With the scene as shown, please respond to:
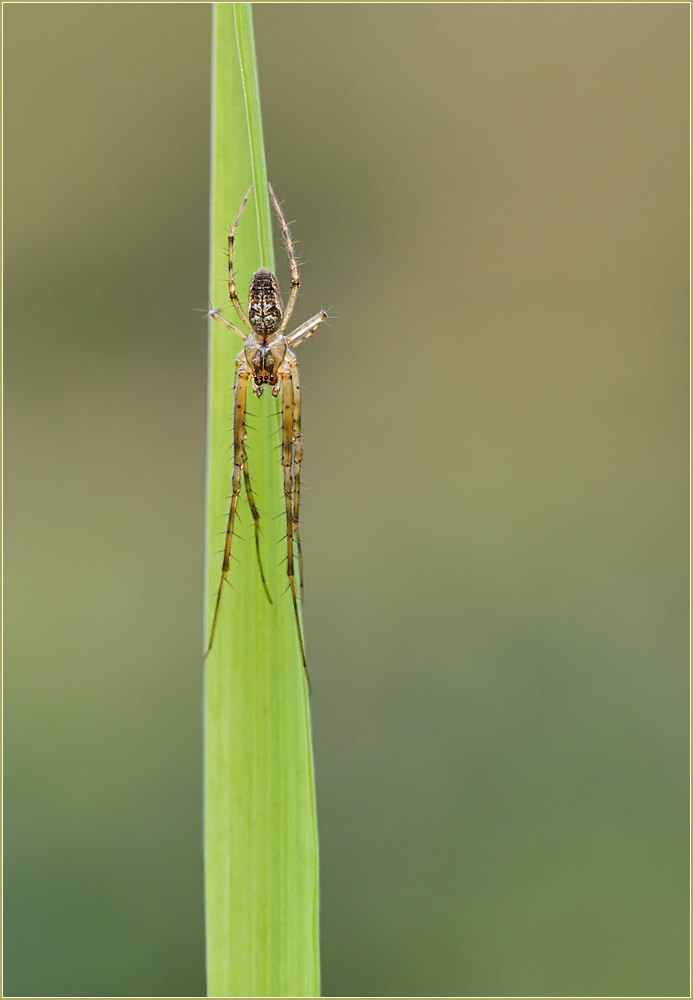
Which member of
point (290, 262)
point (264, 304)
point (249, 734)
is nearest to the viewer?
point (249, 734)

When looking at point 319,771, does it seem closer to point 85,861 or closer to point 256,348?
point 85,861

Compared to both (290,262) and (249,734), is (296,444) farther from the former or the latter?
(249,734)

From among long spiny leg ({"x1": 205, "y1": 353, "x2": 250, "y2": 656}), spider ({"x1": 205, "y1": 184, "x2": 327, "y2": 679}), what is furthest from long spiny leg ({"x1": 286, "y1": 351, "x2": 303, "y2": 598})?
long spiny leg ({"x1": 205, "y1": 353, "x2": 250, "y2": 656})

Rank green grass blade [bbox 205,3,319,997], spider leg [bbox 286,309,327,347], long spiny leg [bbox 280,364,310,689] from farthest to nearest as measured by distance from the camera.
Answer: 1. spider leg [bbox 286,309,327,347]
2. long spiny leg [bbox 280,364,310,689]
3. green grass blade [bbox 205,3,319,997]

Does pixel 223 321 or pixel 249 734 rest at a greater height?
pixel 223 321

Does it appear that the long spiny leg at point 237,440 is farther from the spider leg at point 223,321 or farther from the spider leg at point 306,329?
the spider leg at point 306,329

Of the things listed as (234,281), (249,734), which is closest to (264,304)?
(234,281)

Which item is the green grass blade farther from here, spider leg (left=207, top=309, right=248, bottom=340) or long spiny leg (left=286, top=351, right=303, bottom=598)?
long spiny leg (left=286, top=351, right=303, bottom=598)
